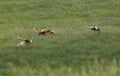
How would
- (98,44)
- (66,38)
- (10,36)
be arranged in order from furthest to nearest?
(10,36), (66,38), (98,44)

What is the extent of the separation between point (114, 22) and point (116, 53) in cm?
1033

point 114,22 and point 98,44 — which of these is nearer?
point 98,44

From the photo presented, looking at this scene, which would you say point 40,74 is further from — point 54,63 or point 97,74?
point 54,63

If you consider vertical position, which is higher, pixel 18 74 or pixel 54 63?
pixel 18 74

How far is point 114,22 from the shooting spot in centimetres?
2505

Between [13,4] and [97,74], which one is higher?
[97,74]

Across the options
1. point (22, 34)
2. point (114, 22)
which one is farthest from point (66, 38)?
point (114, 22)

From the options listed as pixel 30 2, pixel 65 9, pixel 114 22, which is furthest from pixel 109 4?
pixel 114 22

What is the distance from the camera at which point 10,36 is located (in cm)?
1923

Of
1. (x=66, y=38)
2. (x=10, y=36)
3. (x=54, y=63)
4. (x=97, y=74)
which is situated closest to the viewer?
(x=97, y=74)

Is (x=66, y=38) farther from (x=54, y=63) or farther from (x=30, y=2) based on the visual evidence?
(x=30, y=2)

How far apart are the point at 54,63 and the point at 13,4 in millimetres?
20543

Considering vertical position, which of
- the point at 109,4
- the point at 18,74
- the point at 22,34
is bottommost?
the point at 109,4

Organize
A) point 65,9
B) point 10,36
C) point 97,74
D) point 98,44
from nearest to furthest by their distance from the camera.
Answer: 1. point 97,74
2. point 98,44
3. point 10,36
4. point 65,9
